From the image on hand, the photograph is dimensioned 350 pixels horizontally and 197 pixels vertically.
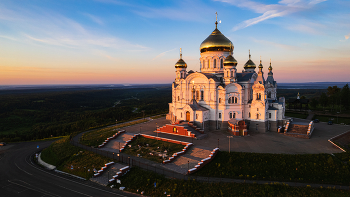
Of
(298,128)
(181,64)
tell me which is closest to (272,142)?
(298,128)

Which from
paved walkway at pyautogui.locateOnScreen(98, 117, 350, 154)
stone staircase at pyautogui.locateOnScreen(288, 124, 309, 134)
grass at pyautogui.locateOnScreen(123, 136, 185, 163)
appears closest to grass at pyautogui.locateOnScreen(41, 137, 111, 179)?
grass at pyautogui.locateOnScreen(123, 136, 185, 163)

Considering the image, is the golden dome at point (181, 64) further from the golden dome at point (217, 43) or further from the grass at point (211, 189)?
the grass at point (211, 189)

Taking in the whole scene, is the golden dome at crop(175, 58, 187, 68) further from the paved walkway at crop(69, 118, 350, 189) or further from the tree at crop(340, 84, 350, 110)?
the tree at crop(340, 84, 350, 110)

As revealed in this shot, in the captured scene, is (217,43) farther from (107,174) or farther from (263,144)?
(107,174)

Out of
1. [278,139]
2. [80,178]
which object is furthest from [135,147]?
[278,139]

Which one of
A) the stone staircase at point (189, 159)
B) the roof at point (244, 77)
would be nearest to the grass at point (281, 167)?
the stone staircase at point (189, 159)

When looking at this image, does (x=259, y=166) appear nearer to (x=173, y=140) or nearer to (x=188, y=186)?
(x=188, y=186)
